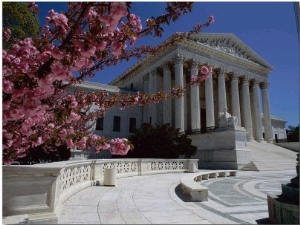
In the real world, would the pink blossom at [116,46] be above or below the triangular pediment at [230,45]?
below

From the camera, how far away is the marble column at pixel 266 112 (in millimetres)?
39500

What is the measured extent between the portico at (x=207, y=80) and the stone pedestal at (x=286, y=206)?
25.3 meters

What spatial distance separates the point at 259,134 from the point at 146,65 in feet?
69.9

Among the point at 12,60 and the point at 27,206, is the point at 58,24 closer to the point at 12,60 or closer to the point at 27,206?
the point at 12,60

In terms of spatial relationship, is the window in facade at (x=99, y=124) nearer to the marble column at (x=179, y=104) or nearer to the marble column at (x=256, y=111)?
the marble column at (x=179, y=104)

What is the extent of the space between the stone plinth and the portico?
3726mm

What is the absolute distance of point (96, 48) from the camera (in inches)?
127

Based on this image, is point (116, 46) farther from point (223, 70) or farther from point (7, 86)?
point (223, 70)

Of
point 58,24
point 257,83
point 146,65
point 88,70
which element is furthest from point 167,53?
point 58,24

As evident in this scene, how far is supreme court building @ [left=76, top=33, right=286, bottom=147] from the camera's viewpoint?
1310 inches

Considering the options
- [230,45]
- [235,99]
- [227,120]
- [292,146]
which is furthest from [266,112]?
[227,120]

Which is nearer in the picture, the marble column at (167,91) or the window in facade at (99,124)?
the marble column at (167,91)

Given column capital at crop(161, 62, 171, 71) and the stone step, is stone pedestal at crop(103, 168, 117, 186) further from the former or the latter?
column capital at crop(161, 62, 171, 71)

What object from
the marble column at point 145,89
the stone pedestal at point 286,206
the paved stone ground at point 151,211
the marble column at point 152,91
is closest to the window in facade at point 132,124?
the marble column at point 145,89
